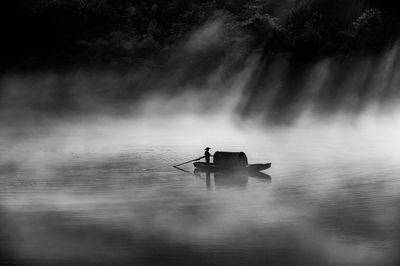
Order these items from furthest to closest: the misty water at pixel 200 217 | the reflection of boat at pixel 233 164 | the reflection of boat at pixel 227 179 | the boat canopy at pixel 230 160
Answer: the boat canopy at pixel 230 160, the reflection of boat at pixel 233 164, the reflection of boat at pixel 227 179, the misty water at pixel 200 217

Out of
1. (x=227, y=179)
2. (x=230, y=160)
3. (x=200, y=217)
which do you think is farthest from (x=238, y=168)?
(x=200, y=217)

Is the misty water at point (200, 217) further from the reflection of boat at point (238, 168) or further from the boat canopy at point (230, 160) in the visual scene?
the boat canopy at point (230, 160)

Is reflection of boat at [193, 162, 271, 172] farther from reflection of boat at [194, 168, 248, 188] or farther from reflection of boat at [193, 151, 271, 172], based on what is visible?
reflection of boat at [194, 168, 248, 188]

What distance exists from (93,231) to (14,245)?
5.84 metres

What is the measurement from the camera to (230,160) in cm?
8500

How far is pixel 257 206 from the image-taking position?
61125 millimetres

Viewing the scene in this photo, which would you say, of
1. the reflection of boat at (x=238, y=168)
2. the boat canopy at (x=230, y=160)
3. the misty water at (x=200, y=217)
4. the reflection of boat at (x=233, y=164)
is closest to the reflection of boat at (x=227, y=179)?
the misty water at (x=200, y=217)

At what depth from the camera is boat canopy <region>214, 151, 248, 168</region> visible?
84688 millimetres

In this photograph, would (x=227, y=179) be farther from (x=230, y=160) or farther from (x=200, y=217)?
(x=200, y=217)

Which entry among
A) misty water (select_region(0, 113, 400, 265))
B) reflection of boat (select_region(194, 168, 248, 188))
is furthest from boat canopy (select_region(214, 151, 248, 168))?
misty water (select_region(0, 113, 400, 265))

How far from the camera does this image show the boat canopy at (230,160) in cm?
Answer: 8469

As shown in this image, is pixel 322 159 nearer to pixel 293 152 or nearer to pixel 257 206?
pixel 293 152

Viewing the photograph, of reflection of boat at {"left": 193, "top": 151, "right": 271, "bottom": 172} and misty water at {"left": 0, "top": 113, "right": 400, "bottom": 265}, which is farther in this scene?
reflection of boat at {"left": 193, "top": 151, "right": 271, "bottom": 172}

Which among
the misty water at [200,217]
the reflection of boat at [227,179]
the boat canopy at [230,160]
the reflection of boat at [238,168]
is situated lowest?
the misty water at [200,217]
